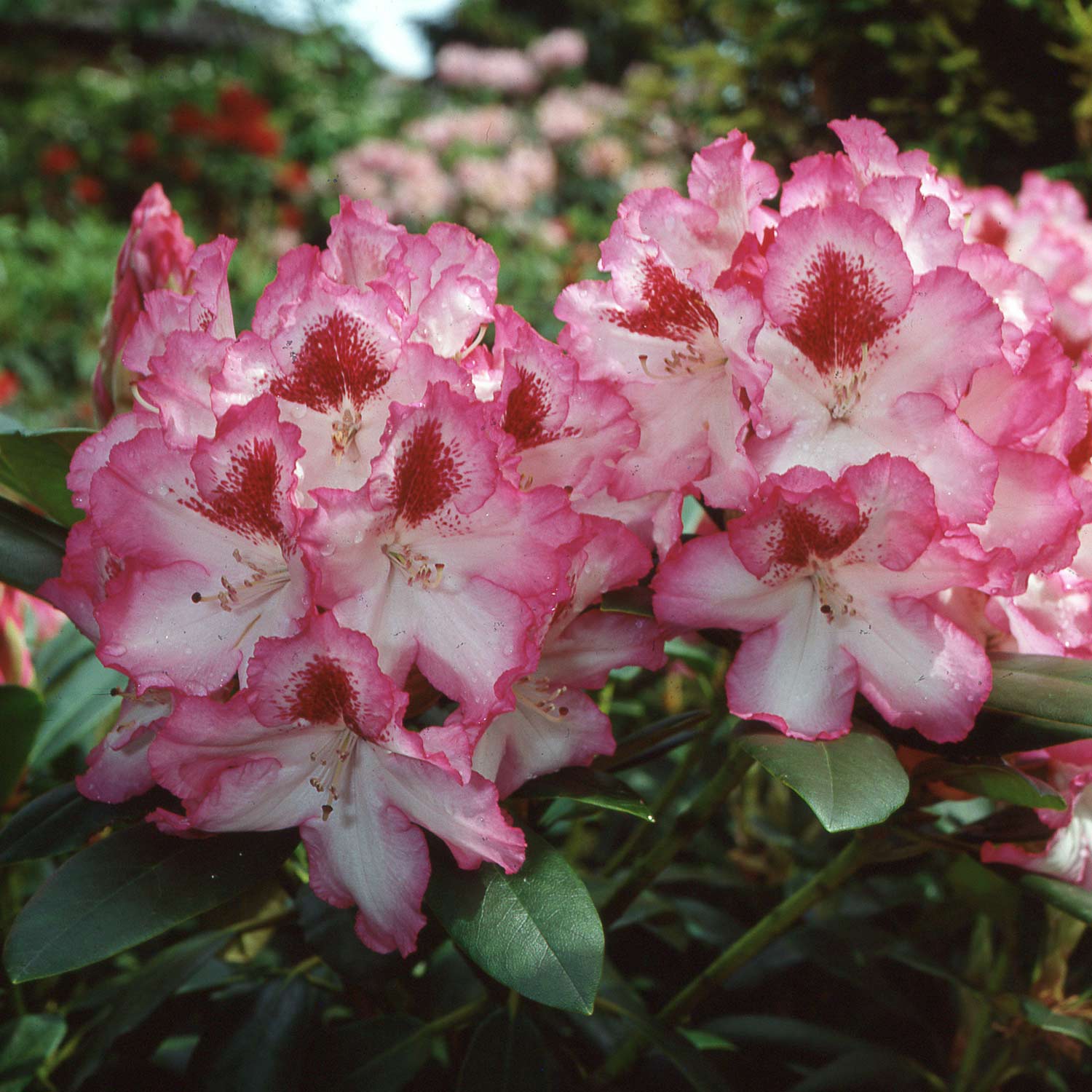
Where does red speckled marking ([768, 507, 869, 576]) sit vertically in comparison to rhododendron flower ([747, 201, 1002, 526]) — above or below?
below

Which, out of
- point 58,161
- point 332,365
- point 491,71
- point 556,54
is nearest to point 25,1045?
point 332,365

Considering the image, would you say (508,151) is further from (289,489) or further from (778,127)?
(289,489)

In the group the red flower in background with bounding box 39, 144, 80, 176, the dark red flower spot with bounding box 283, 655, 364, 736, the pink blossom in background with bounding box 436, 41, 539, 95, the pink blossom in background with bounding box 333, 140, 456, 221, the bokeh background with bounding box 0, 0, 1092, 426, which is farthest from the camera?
the red flower in background with bounding box 39, 144, 80, 176

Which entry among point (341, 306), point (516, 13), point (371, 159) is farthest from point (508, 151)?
point (516, 13)

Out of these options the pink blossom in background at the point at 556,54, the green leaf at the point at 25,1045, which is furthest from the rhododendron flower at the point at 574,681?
the pink blossom in background at the point at 556,54

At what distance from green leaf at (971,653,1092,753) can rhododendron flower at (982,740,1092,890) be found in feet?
0.14

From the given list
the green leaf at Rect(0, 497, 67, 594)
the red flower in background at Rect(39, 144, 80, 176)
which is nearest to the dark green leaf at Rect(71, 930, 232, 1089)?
the green leaf at Rect(0, 497, 67, 594)

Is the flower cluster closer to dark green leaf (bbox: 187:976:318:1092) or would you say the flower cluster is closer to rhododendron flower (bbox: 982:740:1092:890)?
rhododendron flower (bbox: 982:740:1092:890)

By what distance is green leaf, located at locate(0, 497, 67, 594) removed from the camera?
2.79 feet

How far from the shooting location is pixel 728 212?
70cm

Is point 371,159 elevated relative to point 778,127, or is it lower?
lower

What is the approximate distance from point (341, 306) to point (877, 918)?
124 centimetres

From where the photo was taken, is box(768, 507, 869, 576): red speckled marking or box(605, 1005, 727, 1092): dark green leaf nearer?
box(768, 507, 869, 576): red speckled marking

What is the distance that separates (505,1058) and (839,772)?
16.2 inches
